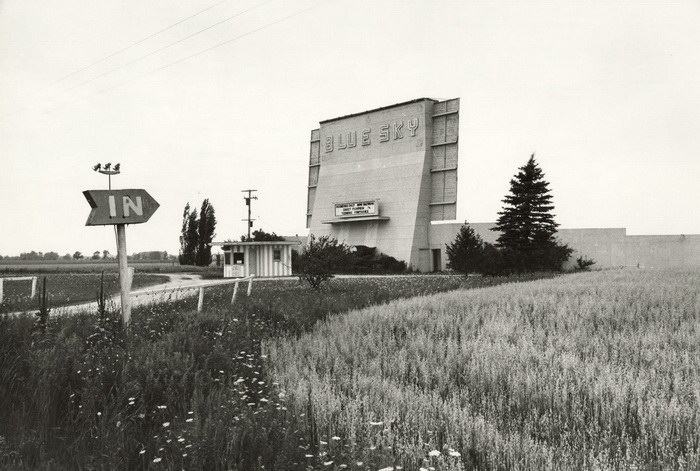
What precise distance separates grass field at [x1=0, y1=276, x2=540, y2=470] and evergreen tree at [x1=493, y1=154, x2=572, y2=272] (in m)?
32.9

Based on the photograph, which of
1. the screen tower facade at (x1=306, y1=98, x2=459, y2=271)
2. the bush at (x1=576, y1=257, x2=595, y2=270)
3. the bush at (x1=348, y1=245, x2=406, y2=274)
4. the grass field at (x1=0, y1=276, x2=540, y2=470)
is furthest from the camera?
the screen tower facade at (x1=306, y1=98, x2=459, y2=271)

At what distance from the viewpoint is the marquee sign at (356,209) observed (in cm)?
5269

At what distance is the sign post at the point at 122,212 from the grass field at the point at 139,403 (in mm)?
768

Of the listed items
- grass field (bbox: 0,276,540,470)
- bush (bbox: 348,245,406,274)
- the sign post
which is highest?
the sign post

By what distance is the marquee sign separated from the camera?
5269 centimetres

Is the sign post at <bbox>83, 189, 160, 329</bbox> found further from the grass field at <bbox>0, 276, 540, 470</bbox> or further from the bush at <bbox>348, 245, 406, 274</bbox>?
the bush at <bbox>348, 245, 406, 274</bbox>

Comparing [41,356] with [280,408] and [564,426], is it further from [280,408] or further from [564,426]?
[564,426]

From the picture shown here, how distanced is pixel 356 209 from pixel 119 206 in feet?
147

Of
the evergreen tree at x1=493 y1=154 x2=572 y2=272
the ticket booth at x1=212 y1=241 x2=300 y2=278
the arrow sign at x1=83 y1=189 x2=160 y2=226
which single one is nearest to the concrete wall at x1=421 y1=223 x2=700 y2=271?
the evergreen tree at x1=493 y1=154 x2=572 y2=272

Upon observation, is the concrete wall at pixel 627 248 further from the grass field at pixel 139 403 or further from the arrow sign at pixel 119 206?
the arrow sign at pixel 119 206

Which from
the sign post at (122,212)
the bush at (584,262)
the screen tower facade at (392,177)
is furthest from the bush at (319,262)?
the bush at (584,262)

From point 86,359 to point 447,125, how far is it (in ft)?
150

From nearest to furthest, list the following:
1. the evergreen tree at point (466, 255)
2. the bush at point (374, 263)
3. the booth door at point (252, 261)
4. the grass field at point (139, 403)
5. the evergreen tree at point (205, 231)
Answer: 1. the grass field at point (139, 403)
2. the evergreen tree at point (466, 255)
3. the booth door at point (252, 261)
4. the bush at point (374, 263)
5. the evergreen tree at point (205, 231)

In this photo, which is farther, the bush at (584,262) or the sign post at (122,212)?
the bush at (584,262)
